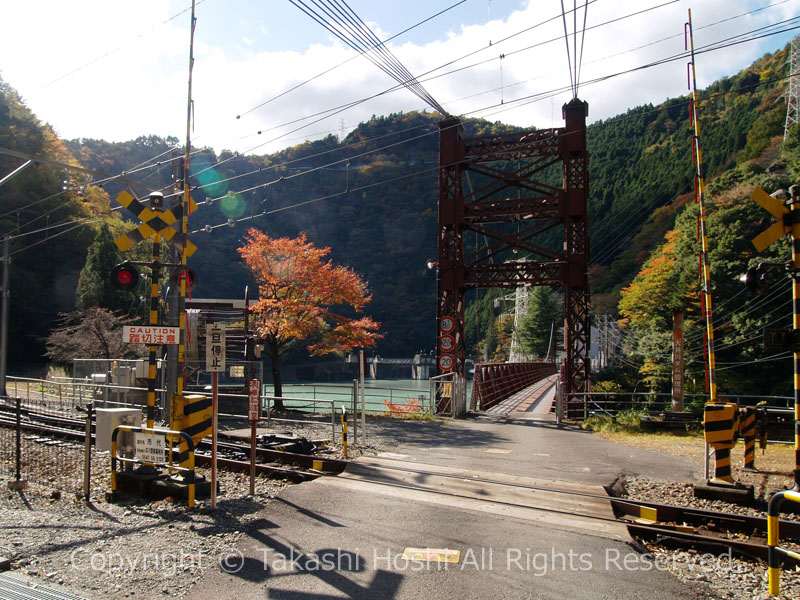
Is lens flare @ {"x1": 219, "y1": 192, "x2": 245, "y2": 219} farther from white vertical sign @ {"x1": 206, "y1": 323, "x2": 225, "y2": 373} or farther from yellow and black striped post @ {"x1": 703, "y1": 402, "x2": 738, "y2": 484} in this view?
yellow and black striped post @ {"x1": 703, "y1": 402, "x2": 738, "y2": 484}

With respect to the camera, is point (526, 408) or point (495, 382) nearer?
point (526, 408)

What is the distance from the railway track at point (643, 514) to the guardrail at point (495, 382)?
11684 mm

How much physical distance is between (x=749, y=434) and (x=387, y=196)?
499ft

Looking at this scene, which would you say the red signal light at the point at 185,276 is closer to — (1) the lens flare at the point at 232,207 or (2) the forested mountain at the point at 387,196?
(2) the forested mountain at the point at 387,196

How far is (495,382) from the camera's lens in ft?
82.4

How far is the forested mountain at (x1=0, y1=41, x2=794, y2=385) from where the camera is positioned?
4403 cm

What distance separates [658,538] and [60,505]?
7.78m

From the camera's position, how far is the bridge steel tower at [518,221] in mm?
20812

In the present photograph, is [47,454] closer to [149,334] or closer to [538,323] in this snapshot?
[149,334]

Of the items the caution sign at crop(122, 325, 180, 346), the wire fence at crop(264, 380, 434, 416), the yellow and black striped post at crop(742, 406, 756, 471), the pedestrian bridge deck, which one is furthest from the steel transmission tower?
the caution sign at crop(122, 325, 180, 346)

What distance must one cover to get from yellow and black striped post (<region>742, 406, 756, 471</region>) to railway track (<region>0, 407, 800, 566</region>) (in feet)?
10.2

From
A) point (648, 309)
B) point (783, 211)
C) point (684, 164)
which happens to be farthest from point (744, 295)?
point (684, 164)

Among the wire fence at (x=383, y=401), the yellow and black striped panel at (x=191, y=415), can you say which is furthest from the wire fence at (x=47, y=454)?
the wire fence at (x=383, y=401)

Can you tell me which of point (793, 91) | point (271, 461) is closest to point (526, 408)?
point (271, 461)
